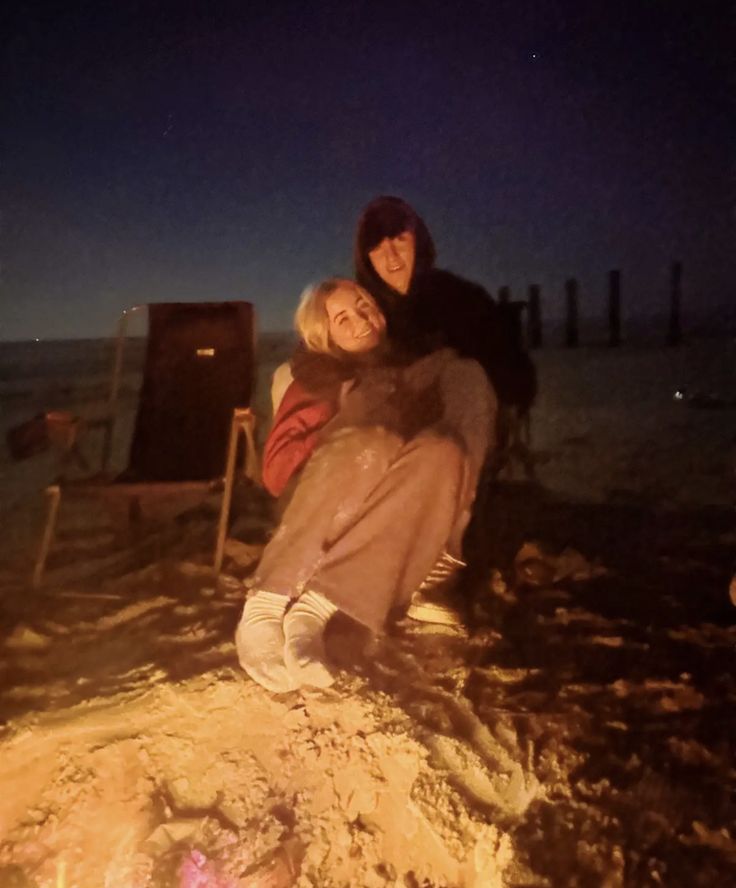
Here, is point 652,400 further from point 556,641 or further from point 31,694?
point 31,694

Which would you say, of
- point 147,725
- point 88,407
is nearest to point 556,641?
point 147,725

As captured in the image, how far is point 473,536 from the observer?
11.1ft

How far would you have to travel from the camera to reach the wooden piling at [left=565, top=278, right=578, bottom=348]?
8.89 meters

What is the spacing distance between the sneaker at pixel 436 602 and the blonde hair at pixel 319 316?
79cm

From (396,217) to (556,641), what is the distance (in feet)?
5.27

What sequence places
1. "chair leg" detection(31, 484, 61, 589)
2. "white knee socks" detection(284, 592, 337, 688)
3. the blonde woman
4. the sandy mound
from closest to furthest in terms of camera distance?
the sandy mound
"white knee socks" detection(284, 592, 337, 688)
the blonde woman
"chair leg" detection(31, 484, 61, 589)

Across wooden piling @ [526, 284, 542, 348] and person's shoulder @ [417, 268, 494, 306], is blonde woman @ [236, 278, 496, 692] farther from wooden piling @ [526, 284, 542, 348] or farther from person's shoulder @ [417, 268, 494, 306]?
wooden piling @ [526, 284, 542, 348]

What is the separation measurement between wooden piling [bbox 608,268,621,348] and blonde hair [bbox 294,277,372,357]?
5.66 meters

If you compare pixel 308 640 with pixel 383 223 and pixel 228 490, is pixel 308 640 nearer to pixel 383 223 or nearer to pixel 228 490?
pixel 228 490

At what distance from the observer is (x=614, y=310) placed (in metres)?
10.0

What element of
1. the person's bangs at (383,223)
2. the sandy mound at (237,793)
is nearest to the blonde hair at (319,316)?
the person's bangs at (383,223)

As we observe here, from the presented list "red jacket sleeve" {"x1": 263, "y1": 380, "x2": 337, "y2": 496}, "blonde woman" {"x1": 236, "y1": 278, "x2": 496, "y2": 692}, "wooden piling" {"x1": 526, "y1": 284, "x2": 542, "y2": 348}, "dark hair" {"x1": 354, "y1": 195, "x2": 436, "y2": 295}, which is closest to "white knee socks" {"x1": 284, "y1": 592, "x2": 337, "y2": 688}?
"blonde woman" {"x1": 236, "y1": 278, "x2": 496, "y2": 692}

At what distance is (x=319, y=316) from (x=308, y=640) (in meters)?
1.05

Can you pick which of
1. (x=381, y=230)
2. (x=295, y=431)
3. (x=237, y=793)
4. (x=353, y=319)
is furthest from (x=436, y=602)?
(x=381, y=230)
